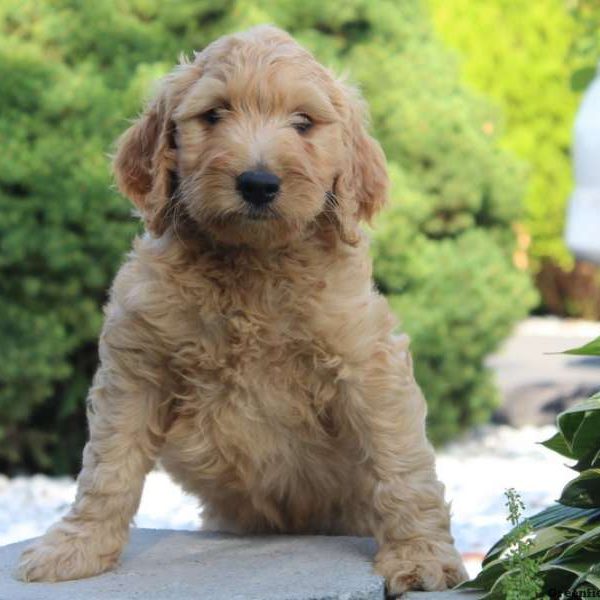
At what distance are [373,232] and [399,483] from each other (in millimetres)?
3801

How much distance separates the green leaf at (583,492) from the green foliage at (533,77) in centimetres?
1334

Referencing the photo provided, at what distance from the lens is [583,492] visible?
11.6ft

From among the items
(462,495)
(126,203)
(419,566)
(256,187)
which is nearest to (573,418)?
(419,566)

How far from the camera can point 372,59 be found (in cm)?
845

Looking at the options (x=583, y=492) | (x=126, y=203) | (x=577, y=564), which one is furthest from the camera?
(x=126, y=203)

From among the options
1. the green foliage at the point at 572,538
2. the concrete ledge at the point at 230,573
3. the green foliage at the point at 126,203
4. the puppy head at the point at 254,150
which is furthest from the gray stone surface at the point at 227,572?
the green foliage at the point at 126,203

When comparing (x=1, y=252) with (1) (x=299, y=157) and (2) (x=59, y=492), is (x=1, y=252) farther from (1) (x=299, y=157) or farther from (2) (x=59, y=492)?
(1) (x=299, y=157)

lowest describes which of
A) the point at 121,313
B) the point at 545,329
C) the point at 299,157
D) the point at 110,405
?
the point at 545,329

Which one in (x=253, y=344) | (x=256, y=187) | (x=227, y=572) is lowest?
(x=227, y=572)

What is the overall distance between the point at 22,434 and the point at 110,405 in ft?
13.0

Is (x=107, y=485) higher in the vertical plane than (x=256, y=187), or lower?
lower

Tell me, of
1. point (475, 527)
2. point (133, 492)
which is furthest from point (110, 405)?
point (475, 527)

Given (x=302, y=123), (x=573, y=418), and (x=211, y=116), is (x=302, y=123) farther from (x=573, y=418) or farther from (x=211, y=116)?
(x=573, y=418)

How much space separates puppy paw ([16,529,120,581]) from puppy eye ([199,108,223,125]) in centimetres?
124
